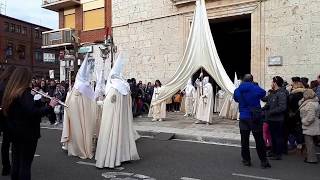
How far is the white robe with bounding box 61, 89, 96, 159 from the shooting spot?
8.49 m

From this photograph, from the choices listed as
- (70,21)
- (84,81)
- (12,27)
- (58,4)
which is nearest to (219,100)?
(84,81)

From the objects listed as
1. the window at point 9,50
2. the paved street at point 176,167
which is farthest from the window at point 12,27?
the paved street at point 176,167

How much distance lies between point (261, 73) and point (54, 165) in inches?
490

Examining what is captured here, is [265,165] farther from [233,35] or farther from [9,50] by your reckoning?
[9,50]

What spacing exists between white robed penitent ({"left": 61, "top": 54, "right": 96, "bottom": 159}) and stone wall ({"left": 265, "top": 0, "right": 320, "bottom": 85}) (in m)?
11.0

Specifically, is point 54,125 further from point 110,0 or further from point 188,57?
point 110,0

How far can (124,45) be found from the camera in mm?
23500

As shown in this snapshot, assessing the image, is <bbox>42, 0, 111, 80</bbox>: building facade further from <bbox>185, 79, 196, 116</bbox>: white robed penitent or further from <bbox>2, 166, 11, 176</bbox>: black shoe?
<bbox>2, 166, 11, 176</bbox>: black shoe

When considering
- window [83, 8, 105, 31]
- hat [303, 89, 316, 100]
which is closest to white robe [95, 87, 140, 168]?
hat [303, 89, 316, 100]

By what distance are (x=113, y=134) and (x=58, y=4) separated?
2461 cm

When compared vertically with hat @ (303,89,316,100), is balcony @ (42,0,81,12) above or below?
above

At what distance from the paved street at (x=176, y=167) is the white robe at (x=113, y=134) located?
211 mm

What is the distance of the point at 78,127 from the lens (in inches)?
337

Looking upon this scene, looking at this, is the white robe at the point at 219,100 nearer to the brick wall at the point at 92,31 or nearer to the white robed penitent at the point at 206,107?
the white robed penitent at the point at 206,107
